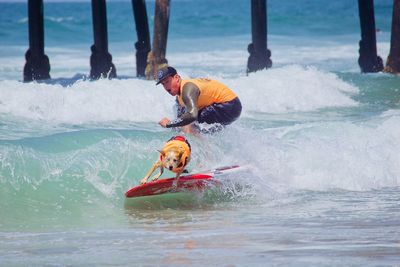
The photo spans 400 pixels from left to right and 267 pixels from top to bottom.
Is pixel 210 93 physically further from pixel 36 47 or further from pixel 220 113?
pixel 36 47

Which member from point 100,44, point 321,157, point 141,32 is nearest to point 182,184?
point 321,157

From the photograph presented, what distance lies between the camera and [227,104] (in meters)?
9.38

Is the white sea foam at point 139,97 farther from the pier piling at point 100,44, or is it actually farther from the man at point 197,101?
the man at point 197,101

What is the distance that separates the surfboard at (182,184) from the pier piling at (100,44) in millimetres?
8808

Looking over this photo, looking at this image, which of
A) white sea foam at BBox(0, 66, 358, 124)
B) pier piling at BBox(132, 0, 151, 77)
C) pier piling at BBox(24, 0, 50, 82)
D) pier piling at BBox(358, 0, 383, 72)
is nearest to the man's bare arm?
white sea foam at BBox(0, 66, 358, 124)

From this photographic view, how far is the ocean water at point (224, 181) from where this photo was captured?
6.75 m

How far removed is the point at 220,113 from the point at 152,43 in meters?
9.19

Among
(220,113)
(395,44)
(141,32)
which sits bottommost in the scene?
(220,113)

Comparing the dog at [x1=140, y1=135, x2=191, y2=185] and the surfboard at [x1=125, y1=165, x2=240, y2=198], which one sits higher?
the dog at [x1=140, y1=135, x2=191, y2=185]

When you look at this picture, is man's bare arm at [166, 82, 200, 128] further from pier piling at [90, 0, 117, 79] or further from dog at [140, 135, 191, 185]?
pier piling at [90, 0, 117, 79]

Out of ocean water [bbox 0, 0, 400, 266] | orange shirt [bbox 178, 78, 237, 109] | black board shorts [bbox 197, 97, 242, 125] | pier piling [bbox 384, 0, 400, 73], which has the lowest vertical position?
ocean water [bbox 0, 0, 400, 266]

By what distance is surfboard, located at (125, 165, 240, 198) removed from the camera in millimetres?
8562

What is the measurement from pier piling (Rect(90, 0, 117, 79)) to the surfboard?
347 inches

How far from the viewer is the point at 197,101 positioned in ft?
29.6
